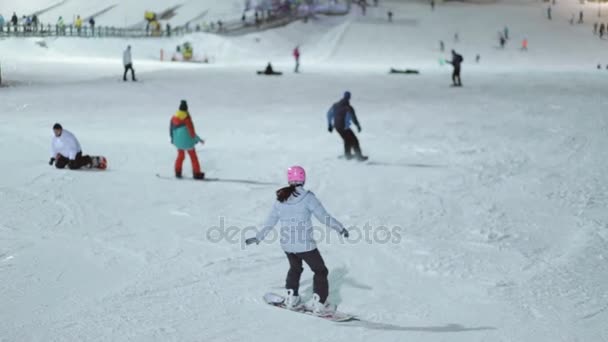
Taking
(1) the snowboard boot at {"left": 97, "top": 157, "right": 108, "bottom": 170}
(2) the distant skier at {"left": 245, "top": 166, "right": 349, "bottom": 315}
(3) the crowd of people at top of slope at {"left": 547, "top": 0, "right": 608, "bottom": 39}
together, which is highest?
(3) the crowd of people at top of slope at {"left": 547, "top": 0, "right": 608, "bottom": 39}

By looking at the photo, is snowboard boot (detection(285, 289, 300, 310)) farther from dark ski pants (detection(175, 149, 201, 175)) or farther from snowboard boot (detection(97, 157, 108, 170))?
snowboard boot (detection(97, 157, 108, 170))

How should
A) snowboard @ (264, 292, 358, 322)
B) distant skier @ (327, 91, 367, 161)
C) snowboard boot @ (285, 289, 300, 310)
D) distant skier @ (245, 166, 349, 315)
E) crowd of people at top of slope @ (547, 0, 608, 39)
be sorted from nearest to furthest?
distant skier @ (245, 166, 349, 315) < snowboard @ (264, 292, 358, 322) < snowboard boot @ (285, 289, 300, 310) < distant skier @ (327, 91, 367, 161) < crowd of people at top of slope @ (547, 0, 608, 39)

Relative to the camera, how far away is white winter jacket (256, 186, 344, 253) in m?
5.75

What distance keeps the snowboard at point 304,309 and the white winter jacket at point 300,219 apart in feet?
1.98

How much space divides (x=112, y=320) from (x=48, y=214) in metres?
3.97

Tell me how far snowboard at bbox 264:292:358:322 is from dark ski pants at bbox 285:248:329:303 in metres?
0.15

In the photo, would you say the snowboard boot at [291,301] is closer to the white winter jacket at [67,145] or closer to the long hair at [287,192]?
the long hair at [287,192]

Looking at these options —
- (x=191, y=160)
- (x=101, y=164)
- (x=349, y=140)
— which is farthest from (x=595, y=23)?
(x=101, y=164)

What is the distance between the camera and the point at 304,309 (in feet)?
20.0

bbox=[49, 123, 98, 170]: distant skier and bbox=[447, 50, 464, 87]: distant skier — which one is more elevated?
bbox=[447, 50, 464, 87]: distant skier

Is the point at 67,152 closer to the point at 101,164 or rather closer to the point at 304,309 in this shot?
the point at 101,164

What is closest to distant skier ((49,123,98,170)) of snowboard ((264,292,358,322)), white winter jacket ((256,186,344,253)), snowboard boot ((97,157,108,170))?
snowboard boot ((97,157,108,170))

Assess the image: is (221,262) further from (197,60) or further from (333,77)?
(197,60)

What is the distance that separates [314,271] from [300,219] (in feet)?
1.62
